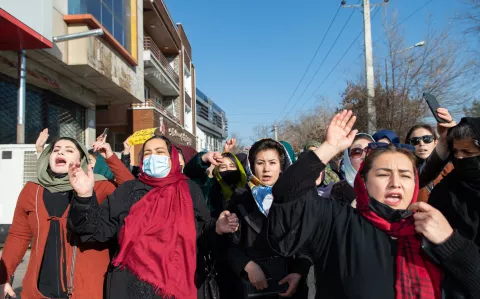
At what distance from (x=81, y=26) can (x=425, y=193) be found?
33.3 feet

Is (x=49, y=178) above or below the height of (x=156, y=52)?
below

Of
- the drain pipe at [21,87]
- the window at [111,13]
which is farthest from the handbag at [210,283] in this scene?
the window at [111,13]

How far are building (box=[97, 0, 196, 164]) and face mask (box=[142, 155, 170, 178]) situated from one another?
13.4 meters

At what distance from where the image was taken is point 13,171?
7262 millimetres

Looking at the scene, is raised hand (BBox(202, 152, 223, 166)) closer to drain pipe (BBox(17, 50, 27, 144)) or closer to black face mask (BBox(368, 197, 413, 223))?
black face mask (BBox(368, 197, 413, 223))

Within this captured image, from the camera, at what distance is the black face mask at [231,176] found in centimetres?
328

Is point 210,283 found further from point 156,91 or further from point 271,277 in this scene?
point 156,91

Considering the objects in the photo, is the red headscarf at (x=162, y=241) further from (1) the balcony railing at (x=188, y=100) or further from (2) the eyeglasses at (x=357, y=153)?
(1) the balcony railing at (x=188, y=100)

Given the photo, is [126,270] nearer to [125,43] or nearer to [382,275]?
[382,275]

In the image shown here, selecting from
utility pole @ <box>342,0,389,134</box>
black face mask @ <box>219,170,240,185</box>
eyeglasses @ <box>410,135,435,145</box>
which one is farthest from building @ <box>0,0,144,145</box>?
utility pole @ <box>342,0,389,134</box>

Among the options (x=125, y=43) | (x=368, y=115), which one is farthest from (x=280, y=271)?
(x=125, y=43)

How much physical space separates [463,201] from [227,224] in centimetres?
134

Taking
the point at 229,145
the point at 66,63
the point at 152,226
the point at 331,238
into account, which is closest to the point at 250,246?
the point at 152,226

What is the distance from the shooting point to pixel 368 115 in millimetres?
12750
